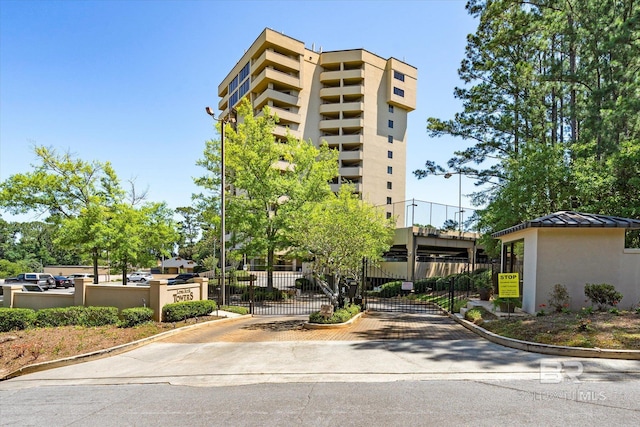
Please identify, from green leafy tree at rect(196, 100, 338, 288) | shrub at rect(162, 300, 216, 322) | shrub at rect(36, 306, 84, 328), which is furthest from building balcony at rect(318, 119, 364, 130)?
shrub at rect(36, 306, 84, 328)

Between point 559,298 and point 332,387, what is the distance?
979 centimetres

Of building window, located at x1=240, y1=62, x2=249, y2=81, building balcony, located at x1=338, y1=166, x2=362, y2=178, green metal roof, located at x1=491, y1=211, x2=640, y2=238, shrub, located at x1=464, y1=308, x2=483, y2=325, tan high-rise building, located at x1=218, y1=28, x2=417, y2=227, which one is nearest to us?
green metal roof, located at x1=491, y1=211, x2=640, y2=238

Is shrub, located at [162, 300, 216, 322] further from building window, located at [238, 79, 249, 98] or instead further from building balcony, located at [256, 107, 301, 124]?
building window, located at [238, 79, 249, 98]

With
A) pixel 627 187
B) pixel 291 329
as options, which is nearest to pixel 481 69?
pixel 627 187

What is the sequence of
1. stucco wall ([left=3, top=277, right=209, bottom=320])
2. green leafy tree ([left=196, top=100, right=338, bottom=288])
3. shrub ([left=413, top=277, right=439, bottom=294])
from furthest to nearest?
shrub ([left=413, top=277, right=439, bottom=294]) → green leafy tree ([left=196, top=100, right=338, bottom=288]) → stucco wall ([left=3, top=277, right=209, bottom=320])

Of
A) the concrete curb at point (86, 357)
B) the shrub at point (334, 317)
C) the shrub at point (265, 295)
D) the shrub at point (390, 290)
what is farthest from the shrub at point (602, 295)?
the shrub at point (265, 295)

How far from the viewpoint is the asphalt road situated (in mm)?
5812

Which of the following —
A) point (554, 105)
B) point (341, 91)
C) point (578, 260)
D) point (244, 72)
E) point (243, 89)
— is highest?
point (244, 72)

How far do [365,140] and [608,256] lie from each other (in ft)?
157

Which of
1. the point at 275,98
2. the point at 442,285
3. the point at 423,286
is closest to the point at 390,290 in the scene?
the point at 423,286

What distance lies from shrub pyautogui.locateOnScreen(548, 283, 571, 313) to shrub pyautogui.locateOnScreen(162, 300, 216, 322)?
1353 cm

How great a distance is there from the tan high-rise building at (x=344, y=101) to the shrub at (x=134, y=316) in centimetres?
4324
